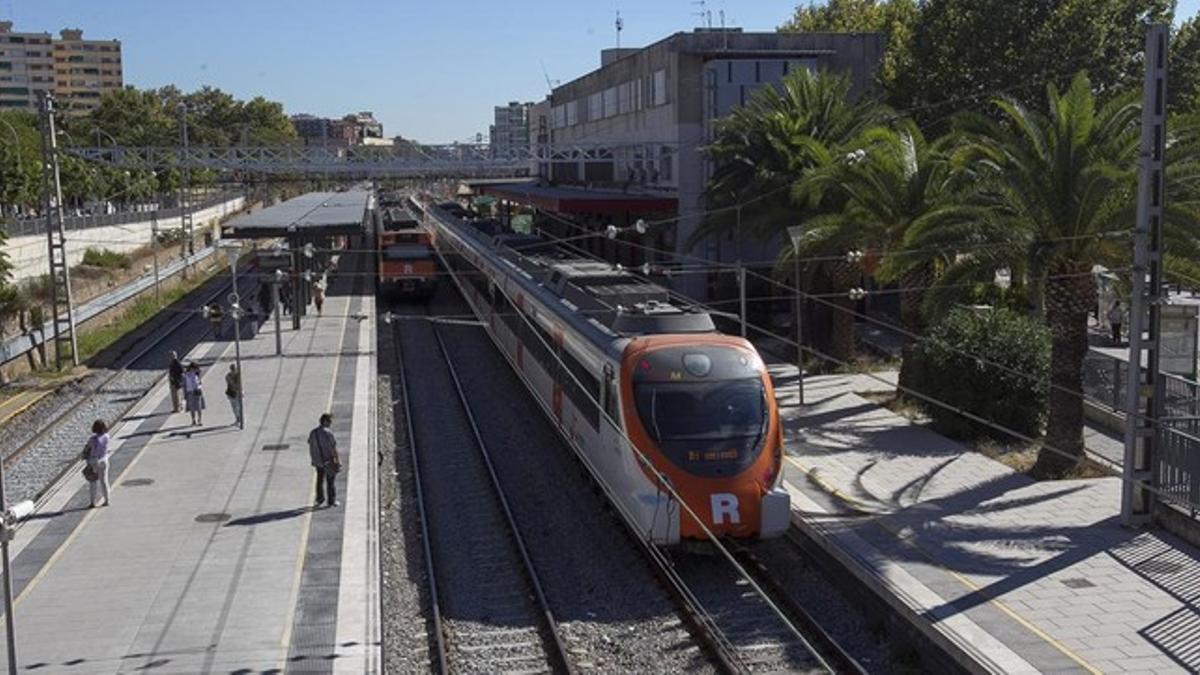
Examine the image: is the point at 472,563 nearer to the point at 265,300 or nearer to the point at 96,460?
the point at 96,460

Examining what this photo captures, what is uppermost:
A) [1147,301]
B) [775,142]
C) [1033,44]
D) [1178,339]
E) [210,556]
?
[1033,44]

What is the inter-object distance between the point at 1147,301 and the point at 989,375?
6100mm

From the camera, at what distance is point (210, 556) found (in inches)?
640

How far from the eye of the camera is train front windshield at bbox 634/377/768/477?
52.3 feet

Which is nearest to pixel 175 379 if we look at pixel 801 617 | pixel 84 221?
pixel 801 617

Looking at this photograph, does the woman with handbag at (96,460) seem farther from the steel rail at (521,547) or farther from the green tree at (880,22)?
the green tree at (880,22)

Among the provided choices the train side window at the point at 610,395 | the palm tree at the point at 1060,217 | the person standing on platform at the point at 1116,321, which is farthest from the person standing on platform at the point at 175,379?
the person standing on platform at the point at 1116,321

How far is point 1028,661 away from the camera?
40.9ft

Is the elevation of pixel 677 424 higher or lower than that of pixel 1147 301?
lower

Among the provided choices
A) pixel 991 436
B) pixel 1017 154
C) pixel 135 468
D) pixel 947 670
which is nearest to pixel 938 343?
pixel 991 436

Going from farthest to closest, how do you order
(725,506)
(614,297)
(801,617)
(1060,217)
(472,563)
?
(614,297) → (1060,217) → (472,563) → (725,506) → (801,617)

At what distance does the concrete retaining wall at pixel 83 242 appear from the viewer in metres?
47.4

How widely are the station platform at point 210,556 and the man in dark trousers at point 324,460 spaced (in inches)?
11.3

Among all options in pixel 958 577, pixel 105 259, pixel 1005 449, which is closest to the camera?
pixel 958 577
